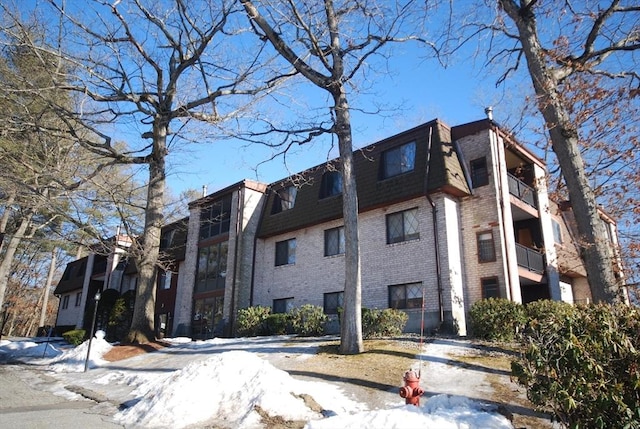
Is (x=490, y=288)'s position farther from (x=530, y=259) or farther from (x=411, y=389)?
(x=411, y=389)

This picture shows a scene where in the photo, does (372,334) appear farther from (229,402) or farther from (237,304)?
(237,304)

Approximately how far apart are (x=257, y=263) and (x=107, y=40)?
37.8 feet

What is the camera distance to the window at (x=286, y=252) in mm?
21281

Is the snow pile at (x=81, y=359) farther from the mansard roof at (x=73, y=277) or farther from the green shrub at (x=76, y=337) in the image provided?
the mansard roof at (x=73, y=277)

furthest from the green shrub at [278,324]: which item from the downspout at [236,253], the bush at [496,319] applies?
the bush at [496,319]

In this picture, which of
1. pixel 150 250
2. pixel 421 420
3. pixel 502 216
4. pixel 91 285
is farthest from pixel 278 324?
pixel 91 285

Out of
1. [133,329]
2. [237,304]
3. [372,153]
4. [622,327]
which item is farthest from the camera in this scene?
[237,304]

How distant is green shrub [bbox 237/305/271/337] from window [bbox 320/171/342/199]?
5760mm

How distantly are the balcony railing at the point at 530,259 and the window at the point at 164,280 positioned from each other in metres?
19.9

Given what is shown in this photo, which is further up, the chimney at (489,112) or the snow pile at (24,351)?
the chimney at (489,112)

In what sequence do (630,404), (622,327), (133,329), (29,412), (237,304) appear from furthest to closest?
(237,304)
(133,329)
(29,412)
(622,327)
(630,404)

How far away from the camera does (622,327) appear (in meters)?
5.48

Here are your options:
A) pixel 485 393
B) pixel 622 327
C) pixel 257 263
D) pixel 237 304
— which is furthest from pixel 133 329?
pixel 622 327

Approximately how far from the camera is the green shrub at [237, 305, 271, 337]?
60.7ft
